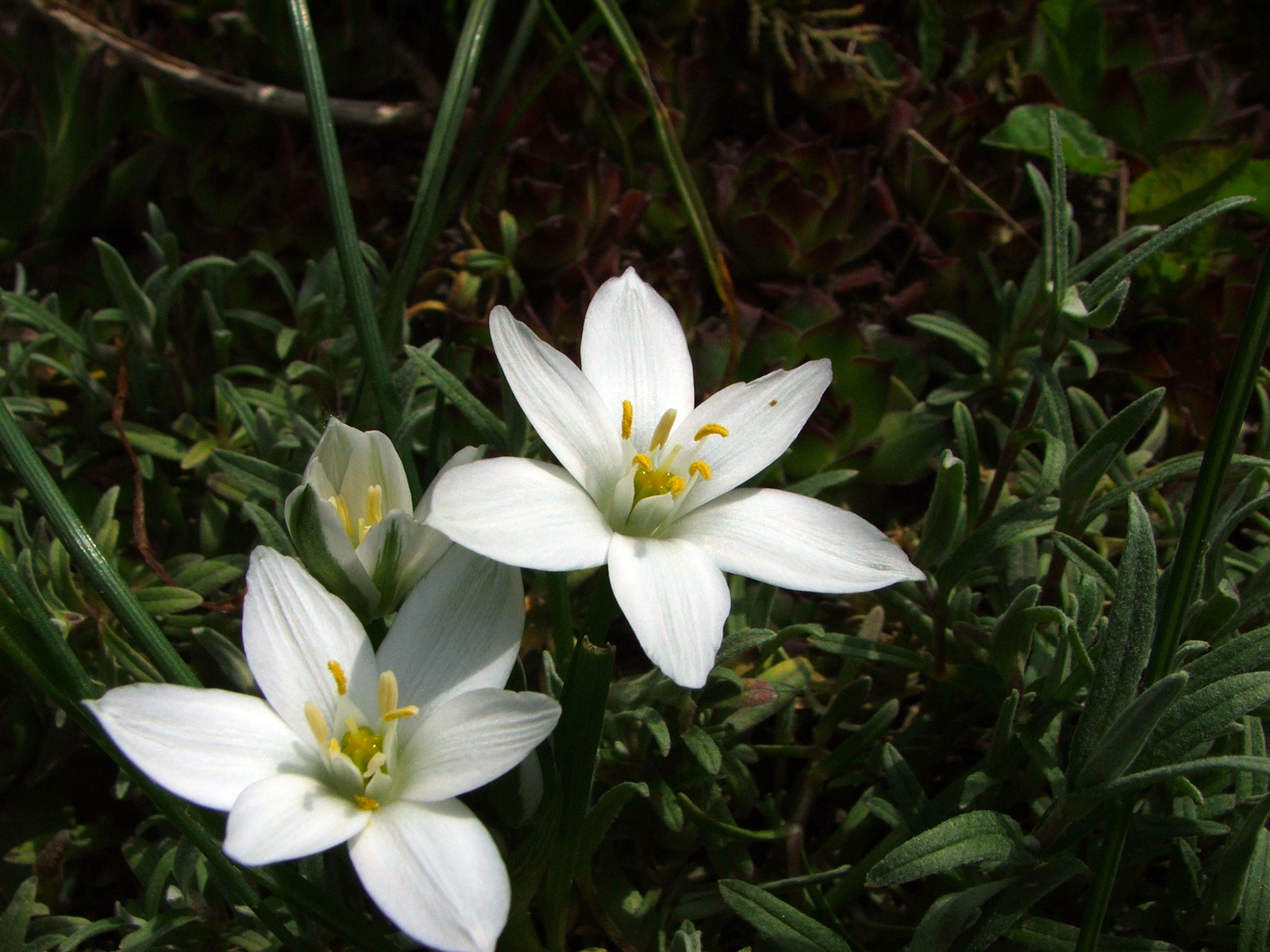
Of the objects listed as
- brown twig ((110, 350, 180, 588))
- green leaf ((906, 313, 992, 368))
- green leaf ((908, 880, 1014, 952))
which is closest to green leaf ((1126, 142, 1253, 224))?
green leaf ((906, 313, 992, 368))

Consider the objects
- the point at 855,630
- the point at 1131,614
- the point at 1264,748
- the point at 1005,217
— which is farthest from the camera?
the point at 1005,217

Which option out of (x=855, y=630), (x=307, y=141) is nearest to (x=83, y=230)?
(x=307, y=141)

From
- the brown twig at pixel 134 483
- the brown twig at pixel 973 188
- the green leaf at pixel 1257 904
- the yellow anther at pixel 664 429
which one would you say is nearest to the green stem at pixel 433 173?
the brown twig at pixel 134 483

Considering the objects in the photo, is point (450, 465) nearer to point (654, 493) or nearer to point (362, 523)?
point (362, 523)

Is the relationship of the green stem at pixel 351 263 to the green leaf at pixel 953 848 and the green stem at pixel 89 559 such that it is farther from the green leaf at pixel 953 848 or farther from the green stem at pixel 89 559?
the green leaf at pixel 953 848

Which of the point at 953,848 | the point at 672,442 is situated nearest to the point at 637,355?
the point at 672,442

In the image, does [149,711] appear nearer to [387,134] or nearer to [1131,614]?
[1131,614]

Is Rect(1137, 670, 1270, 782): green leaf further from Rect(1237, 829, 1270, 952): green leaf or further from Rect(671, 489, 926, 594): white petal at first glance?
Rect(671, 489, 926, 594): white petal
